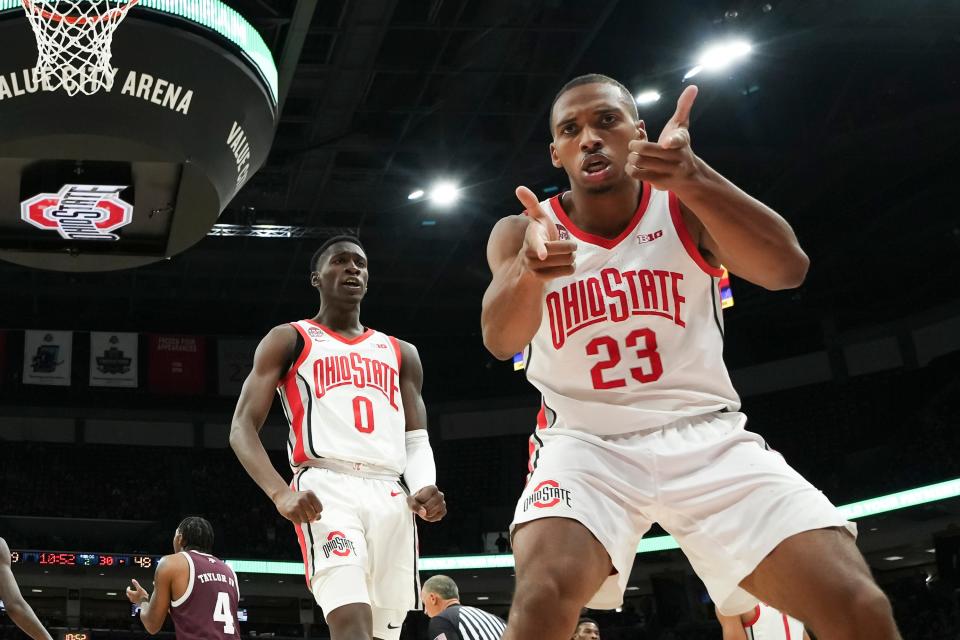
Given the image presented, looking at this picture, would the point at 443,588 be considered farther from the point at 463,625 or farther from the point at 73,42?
the point at 73,42

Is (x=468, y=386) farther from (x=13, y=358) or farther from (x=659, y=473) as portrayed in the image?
(x=659, y=473)

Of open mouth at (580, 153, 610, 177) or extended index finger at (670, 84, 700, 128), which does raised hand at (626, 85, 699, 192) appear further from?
open mouth at (580, 153, 610, 177)

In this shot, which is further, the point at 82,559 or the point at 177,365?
the point at 177,365

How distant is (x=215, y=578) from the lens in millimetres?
5461

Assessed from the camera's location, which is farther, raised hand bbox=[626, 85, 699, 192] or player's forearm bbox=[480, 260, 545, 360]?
player's forearm bbox=[480, 260, 545, 360]

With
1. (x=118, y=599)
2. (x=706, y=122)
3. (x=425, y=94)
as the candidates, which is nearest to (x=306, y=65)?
(x=425, y=94)

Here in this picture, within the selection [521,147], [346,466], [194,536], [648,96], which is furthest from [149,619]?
[521,147]

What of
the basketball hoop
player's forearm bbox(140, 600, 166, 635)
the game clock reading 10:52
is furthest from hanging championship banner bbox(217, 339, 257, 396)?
player's forearm bbox(140, 600, 166, 635)

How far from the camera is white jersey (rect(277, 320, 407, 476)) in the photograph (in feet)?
13.8

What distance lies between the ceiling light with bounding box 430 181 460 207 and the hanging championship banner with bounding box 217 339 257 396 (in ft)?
31.3

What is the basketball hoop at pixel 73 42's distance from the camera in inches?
227

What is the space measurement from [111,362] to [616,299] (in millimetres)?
21977

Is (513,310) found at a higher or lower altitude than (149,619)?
higher

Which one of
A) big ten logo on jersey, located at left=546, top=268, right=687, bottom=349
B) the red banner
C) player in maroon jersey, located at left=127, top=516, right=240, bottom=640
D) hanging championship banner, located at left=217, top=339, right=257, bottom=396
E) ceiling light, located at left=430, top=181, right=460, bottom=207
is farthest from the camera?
hanging championship banner, located at left=217, top=339, right=257, bottom=396
